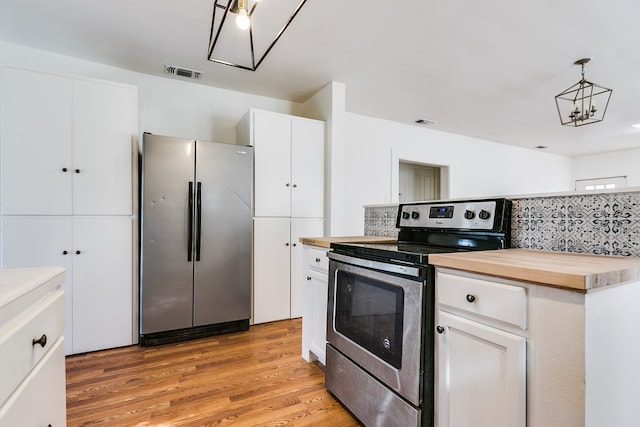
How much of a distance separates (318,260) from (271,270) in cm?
119

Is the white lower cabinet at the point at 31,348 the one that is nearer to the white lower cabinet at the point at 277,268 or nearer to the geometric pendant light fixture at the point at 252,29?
the geometric pendant light fixture at the point at 252,29

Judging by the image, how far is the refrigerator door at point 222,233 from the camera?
2676mm

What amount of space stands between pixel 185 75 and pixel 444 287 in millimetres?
3147

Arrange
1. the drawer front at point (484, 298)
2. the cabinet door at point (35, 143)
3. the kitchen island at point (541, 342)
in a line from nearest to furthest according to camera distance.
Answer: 1. the kitchen island at point (541, 342)
2. the drawer front at point (484, 298)
3. the cabinet door at point (35, 143)

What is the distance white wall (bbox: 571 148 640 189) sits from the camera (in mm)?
6191

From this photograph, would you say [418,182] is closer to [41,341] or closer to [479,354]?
[479,354]

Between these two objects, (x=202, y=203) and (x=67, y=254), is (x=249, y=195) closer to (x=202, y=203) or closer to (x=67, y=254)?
(x=202, y=203)

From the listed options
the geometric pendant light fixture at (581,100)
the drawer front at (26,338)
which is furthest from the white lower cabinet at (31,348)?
the geometric pendant light fixture at (581,100)

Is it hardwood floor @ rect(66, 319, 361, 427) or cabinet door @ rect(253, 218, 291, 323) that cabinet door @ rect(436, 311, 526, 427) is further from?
cabinet door @ rect(253, 218, 291, 323)

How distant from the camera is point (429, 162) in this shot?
494cm

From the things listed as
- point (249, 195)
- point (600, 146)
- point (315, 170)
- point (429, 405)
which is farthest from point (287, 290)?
point (600, 146)

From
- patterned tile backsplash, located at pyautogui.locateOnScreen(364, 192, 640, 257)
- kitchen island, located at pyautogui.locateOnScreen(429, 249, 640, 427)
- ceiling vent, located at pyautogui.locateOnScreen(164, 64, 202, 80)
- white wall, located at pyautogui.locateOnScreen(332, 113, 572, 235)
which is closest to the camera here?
kitchen island, located at pyautogui.locateOnScreen(429, 249, 640, 427)

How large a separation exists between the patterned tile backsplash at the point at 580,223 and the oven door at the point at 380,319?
0.66 m

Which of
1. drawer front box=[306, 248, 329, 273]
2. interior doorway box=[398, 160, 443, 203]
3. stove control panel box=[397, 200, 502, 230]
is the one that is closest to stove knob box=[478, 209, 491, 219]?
stove control panel box=[397, 200, 502, 230]
